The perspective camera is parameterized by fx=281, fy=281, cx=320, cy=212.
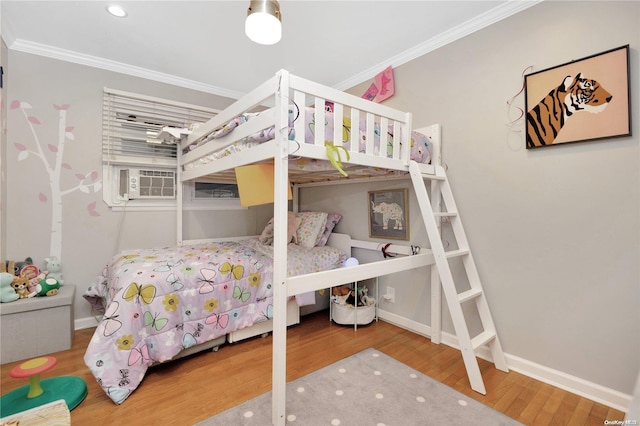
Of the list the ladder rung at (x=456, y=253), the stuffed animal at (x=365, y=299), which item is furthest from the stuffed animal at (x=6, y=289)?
the ladder rung at (x=456, y=253)

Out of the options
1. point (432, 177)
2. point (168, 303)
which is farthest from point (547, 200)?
point (168, 303)

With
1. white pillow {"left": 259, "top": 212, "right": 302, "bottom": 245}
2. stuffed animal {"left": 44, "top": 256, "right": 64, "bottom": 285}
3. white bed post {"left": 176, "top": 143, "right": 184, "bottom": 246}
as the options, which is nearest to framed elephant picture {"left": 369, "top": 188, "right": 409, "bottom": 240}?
white pillow {"left": 259, "top": 212, "right": 302, "bottom": 245}

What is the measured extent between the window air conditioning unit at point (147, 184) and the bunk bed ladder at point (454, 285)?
236 centimetres

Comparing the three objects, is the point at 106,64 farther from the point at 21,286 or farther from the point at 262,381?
the point at 262,381

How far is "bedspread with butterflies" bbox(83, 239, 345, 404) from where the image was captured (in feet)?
5.05

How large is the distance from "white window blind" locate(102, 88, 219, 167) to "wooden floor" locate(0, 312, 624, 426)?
161 cm

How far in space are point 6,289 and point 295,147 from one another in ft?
7.39

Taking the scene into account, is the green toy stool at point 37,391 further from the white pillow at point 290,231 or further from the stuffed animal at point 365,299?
the stuffed animal at point 365,299

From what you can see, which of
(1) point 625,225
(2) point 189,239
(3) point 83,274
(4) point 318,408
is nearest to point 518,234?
(1) point 625,225

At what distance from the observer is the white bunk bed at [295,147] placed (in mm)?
1326

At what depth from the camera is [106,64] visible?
250cm

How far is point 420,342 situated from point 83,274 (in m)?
2.90

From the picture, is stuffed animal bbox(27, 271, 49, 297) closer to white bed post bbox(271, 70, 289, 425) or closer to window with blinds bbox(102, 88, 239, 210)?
window with blinds bbox(102, 88, 239, 210)

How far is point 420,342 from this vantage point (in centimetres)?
222
